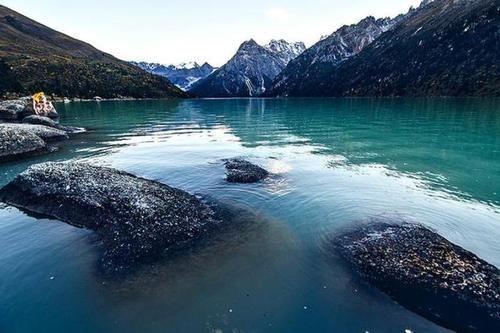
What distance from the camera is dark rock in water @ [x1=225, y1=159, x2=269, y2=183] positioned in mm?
23841

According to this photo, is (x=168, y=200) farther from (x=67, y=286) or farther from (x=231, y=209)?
(x=67, y=286)

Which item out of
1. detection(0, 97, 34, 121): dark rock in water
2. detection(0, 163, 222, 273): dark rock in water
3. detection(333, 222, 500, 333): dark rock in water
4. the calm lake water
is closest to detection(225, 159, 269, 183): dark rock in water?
the calm lake water

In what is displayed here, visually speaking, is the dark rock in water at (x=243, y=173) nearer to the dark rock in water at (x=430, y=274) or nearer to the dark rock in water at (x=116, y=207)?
the dark rock in water at (x=116, y=207)

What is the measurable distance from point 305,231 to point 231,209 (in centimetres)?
443

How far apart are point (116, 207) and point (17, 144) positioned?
23.1 meters

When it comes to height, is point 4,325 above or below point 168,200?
below

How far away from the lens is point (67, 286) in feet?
38.4

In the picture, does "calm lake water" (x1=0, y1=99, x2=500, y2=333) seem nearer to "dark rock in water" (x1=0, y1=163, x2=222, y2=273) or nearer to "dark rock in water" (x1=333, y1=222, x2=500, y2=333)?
"dark rock in water" (x1=333, y1=222, x2=500, y2=333)

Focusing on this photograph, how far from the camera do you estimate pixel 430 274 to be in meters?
11.5

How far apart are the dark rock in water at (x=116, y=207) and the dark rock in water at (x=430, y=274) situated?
7088 millimetres

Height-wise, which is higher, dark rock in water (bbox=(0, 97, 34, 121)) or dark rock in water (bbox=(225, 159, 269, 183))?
dark rock in water (bbox=(0, 97, 34, 121))

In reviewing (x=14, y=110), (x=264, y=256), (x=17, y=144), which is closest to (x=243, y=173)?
(x=264, y=256)

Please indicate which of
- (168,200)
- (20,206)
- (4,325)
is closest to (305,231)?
(168,200)

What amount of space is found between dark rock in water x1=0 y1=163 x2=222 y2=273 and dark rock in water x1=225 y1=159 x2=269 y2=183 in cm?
480
